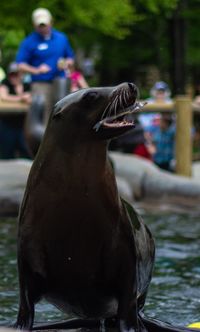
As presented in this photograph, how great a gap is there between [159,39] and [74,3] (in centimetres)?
894

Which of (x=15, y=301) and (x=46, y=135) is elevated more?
(x=46, y=135)

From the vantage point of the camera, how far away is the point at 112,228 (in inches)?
187

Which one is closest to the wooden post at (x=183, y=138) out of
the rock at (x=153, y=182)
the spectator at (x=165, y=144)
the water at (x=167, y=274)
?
the rock at (x=153, y=182)

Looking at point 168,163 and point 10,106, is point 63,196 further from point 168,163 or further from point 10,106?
point 168,163

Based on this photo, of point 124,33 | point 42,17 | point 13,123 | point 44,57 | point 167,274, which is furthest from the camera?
point 124,33

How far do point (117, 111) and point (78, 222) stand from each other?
1.81 ft

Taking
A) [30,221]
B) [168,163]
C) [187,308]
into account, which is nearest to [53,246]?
[30,221]

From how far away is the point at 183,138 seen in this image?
48.3 ft

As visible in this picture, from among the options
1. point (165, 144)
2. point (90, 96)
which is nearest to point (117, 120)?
point (90, 96)

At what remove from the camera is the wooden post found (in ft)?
47.9

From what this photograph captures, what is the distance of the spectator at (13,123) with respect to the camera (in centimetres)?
1455

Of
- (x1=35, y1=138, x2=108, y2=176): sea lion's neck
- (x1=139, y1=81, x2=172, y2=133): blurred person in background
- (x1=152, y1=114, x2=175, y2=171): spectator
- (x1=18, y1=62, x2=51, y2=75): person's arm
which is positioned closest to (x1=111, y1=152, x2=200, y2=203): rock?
(x1=18, y1=62, x2=51, y2=75): person's arm

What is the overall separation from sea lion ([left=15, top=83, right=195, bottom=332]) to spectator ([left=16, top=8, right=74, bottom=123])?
851cm

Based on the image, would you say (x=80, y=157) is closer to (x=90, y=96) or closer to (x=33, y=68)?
(x=90, y=96)
